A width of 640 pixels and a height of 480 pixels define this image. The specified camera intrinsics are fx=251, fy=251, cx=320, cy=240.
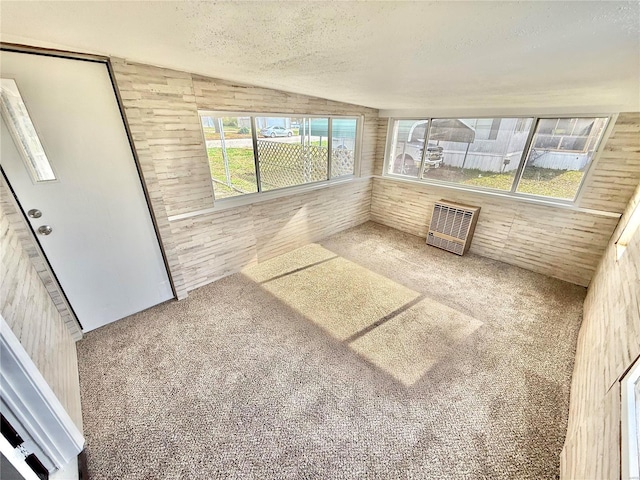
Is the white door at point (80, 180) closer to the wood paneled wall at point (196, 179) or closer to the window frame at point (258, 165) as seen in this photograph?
the wood paneled wall at point (196, 179)

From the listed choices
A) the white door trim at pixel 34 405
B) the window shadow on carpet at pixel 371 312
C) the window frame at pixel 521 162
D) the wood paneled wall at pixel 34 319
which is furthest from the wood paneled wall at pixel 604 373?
the wood paneled wall at pixel 34 319

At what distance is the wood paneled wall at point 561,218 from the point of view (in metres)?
2.38

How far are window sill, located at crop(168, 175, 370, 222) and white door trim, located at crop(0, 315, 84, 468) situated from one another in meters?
1.45

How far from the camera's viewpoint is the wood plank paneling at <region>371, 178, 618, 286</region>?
269 centimetres

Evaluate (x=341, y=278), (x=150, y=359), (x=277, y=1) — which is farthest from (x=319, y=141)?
(x=150, y=359)

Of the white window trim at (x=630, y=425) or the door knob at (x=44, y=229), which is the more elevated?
the door knob at (x=44, y=229)

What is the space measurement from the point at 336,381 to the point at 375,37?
6.42 feet

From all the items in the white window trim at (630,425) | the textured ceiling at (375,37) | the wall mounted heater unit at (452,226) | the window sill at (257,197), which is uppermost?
the textured ceiling at (375,37)

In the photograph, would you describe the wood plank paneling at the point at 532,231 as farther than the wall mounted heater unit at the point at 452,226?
No

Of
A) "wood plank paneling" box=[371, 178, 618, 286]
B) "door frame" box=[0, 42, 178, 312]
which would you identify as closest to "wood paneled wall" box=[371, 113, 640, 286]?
"wood plank paneling" box=[371, 178, 618, 286]

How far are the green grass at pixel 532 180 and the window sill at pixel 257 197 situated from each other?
5.38 feet

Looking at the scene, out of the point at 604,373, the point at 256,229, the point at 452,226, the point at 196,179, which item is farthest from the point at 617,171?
the point at 196,179

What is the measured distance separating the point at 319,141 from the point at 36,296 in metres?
3.09

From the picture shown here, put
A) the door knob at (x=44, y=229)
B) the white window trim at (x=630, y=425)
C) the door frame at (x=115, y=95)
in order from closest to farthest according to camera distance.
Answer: the white window trim at (x=630, y=425), the door frame at (x=115, y=95), the door knob at (x=44, y=229)
